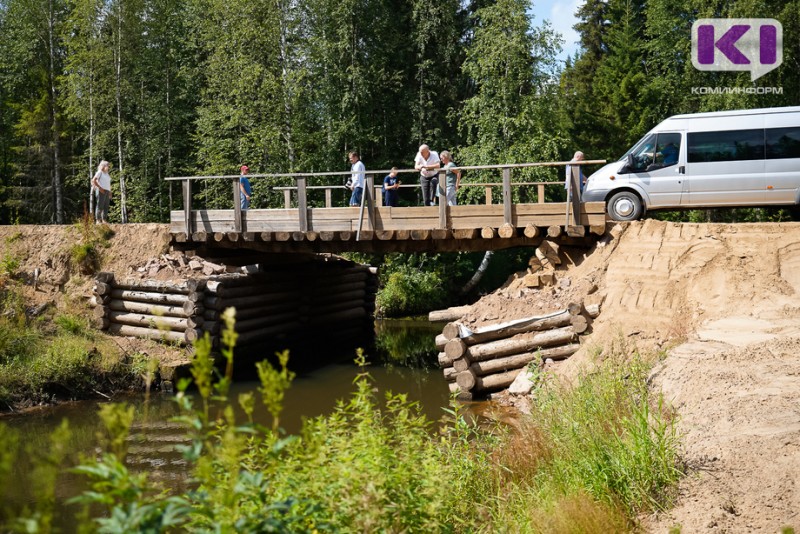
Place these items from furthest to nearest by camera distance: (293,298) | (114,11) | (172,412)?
1. (114,11)
2. (293,298)
3. (172,412)

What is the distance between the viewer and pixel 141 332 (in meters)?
17.3

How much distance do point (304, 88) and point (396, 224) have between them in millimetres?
12593

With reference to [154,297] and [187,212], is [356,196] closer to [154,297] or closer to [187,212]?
[187,212]

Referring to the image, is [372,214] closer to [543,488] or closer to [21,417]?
[21,417]

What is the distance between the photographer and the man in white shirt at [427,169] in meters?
16.0

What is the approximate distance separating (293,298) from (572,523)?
626 inches

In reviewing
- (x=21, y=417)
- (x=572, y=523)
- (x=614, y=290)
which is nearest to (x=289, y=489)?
(x=572, y=523)

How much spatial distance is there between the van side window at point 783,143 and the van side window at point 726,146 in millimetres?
146

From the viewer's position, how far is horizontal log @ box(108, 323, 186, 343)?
666 inches

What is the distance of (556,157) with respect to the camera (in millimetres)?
25047

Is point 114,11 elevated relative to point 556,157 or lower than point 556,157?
elevated

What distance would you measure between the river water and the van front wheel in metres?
4.72

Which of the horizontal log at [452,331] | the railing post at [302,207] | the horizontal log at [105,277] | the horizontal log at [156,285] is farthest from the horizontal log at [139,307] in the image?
the horizontal log at [452,331]

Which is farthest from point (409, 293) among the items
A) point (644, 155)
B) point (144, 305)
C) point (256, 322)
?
point (644, 155)
